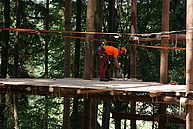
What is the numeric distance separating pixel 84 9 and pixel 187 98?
13.7m

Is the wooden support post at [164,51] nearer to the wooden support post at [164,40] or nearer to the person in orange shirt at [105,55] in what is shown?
the wooden support post at [164,40]

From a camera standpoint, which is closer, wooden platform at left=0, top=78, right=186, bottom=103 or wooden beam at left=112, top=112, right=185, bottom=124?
wooden platform at left=0, top=78, right=186, bottom=103

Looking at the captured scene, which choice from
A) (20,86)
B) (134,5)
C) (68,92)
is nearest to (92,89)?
(68,92)

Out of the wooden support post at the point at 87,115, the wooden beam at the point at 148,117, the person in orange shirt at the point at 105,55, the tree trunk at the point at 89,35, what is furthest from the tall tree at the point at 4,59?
the person in orange shirt at the point at 105,55

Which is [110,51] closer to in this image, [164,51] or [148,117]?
[164,51]

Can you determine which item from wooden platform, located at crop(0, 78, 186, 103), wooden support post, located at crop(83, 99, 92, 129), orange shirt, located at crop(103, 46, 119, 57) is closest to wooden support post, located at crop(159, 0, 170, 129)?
orange shirt, located at crop(103, 46, 119, 57)

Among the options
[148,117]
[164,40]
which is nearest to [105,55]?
[164,40]

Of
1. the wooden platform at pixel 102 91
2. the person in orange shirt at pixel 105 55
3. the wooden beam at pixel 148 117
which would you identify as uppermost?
the person in orange shirt at pixel 105 55

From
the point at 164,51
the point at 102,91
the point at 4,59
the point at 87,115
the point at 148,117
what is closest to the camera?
the point at 102,91

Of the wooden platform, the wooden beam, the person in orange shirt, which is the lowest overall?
the wooden beam

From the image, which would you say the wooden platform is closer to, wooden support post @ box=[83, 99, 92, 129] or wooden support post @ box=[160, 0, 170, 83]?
wooden support post @ box=[83, 99, 92, 129]

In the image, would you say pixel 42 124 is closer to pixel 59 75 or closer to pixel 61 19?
pixel 59 75

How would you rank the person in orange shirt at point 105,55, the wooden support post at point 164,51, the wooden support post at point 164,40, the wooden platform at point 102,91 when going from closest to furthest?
1. the wooden platform at point 102,91
2. the person in orange shirt at point 105,55
3. the wooden support post at point 164,51
4. the wooden support post at point 164,40

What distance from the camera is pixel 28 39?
1778cm
